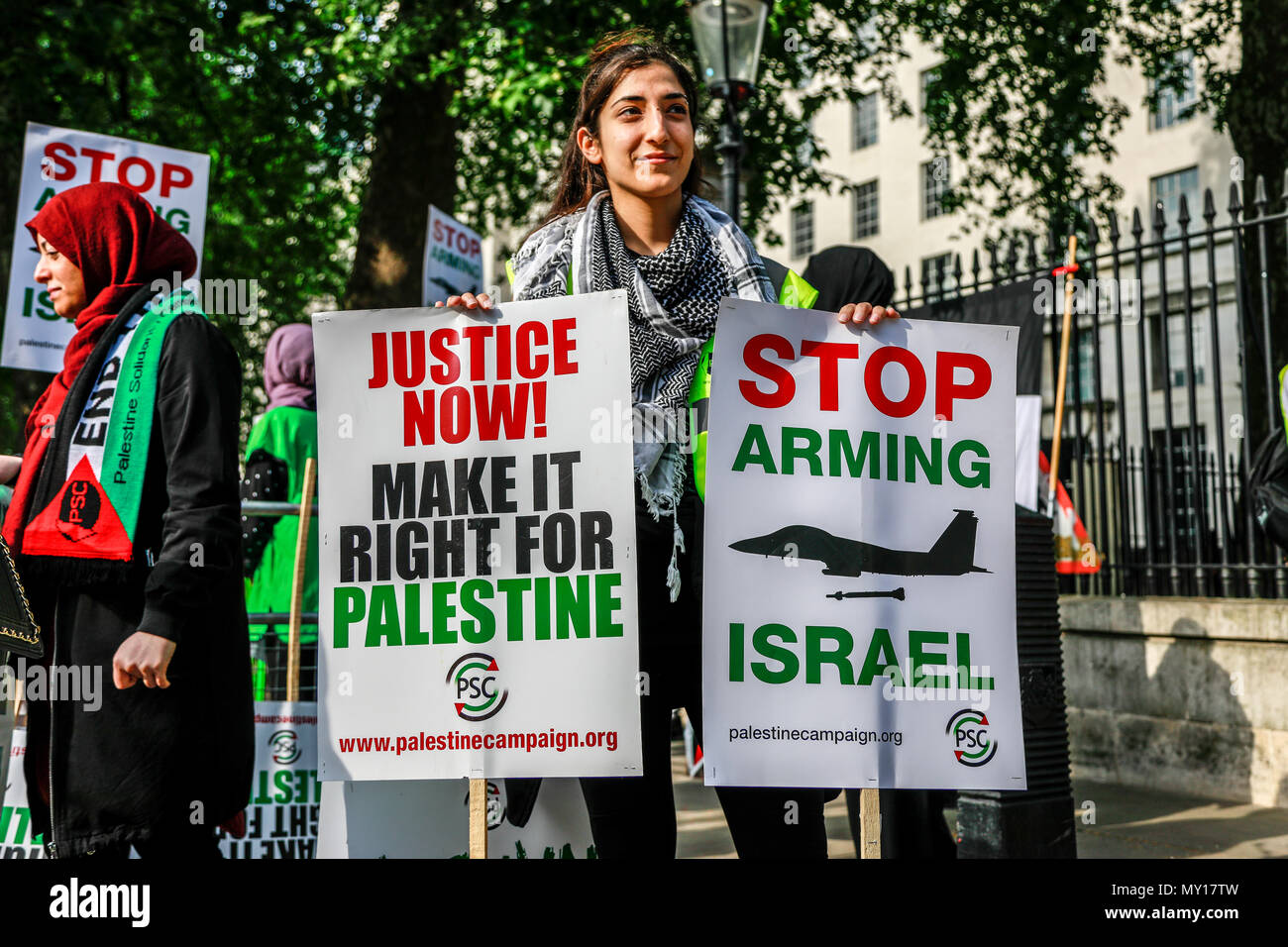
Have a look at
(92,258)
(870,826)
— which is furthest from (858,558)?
(92,258)

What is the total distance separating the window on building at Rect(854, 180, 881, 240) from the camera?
37969mm

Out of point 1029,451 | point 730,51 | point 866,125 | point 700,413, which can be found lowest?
point 700,413

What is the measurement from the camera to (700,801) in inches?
262

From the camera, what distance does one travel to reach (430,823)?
385 cm

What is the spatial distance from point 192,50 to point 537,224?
378 inches

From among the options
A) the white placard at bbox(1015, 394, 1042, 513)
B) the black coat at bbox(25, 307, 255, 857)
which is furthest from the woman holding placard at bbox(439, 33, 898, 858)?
the white placard at bbox(1015, 394, 1042, 513)

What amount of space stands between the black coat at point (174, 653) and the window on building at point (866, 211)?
119ft

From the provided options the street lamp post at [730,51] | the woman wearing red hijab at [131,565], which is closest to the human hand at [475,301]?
the woman wearing red hijab at [131,565]

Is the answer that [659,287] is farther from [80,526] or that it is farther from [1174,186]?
[1174,186]

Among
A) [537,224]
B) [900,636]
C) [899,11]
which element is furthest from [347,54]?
[900,636]

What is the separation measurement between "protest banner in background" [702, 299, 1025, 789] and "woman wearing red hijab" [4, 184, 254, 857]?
114 centimetres

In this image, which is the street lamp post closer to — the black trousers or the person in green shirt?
the person in green shirt

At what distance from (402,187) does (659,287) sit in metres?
9.53
